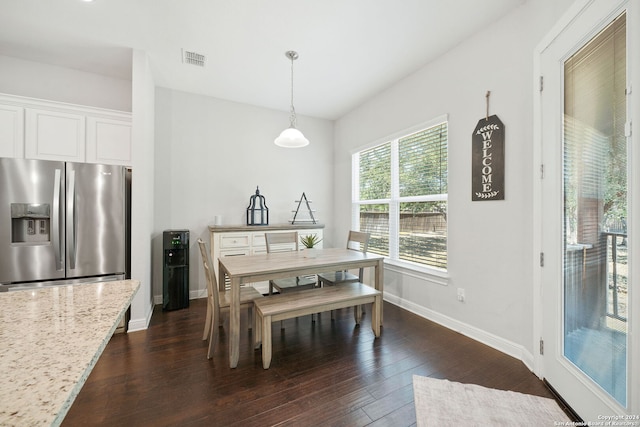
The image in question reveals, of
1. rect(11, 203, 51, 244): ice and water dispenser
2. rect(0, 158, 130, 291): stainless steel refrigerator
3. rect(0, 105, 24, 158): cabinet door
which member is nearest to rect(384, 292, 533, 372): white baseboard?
rect(0, 158, 130, 291): stainless steel refrigerator

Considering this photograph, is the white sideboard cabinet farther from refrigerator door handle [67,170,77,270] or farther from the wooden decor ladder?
refrigerator door handle [67,170,77,270]

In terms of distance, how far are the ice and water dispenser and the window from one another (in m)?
3.80

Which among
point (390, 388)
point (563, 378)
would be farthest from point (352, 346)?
point (563, 378)

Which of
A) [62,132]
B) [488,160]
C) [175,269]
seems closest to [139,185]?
[62,132]

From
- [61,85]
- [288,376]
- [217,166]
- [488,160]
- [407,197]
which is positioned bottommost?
[288,376]

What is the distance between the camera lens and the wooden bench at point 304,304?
7.20 feet

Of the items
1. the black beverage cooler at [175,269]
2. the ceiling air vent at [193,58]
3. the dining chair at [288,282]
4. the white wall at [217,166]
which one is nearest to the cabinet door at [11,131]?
the white wall at [217,166]

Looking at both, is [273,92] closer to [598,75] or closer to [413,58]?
[413,58]

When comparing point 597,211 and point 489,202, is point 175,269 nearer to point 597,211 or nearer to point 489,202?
point 489,202

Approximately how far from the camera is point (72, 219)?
2727mm

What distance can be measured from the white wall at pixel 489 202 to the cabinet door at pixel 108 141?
11.2 feet

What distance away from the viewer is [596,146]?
160 cm

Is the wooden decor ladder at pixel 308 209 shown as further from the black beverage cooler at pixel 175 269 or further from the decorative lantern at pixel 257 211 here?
the black beverage cooler at pixel 175 269

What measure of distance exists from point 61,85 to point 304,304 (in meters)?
3.92
